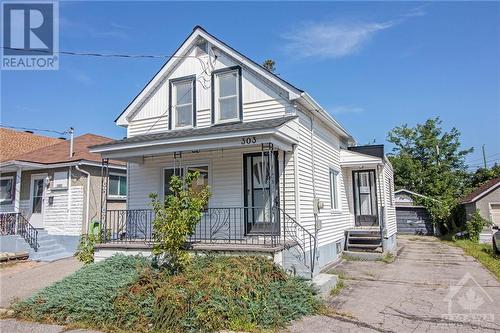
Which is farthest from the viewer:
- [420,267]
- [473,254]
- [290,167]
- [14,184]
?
[14,184]

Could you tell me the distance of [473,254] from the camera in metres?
15.1

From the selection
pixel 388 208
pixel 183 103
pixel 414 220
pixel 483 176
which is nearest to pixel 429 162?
pixel 483 176

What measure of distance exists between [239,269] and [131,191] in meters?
6.59

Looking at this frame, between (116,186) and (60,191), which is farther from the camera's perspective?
(116,186)

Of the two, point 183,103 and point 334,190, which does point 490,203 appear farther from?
point 183,103

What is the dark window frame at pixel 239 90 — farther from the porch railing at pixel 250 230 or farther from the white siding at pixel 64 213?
the white siding at pixel 64 213

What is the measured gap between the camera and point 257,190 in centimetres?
1038

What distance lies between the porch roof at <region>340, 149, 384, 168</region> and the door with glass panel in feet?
4.05

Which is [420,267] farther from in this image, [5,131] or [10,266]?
[5,131]

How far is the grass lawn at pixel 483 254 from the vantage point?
11789 mm

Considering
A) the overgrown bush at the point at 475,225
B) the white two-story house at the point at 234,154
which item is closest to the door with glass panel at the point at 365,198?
the white two-story house at the point at 234,154

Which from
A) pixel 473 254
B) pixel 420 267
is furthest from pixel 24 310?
pixel 473 254

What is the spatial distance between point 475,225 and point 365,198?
27.3 feet

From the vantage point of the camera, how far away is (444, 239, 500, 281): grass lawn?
38.7 ft
